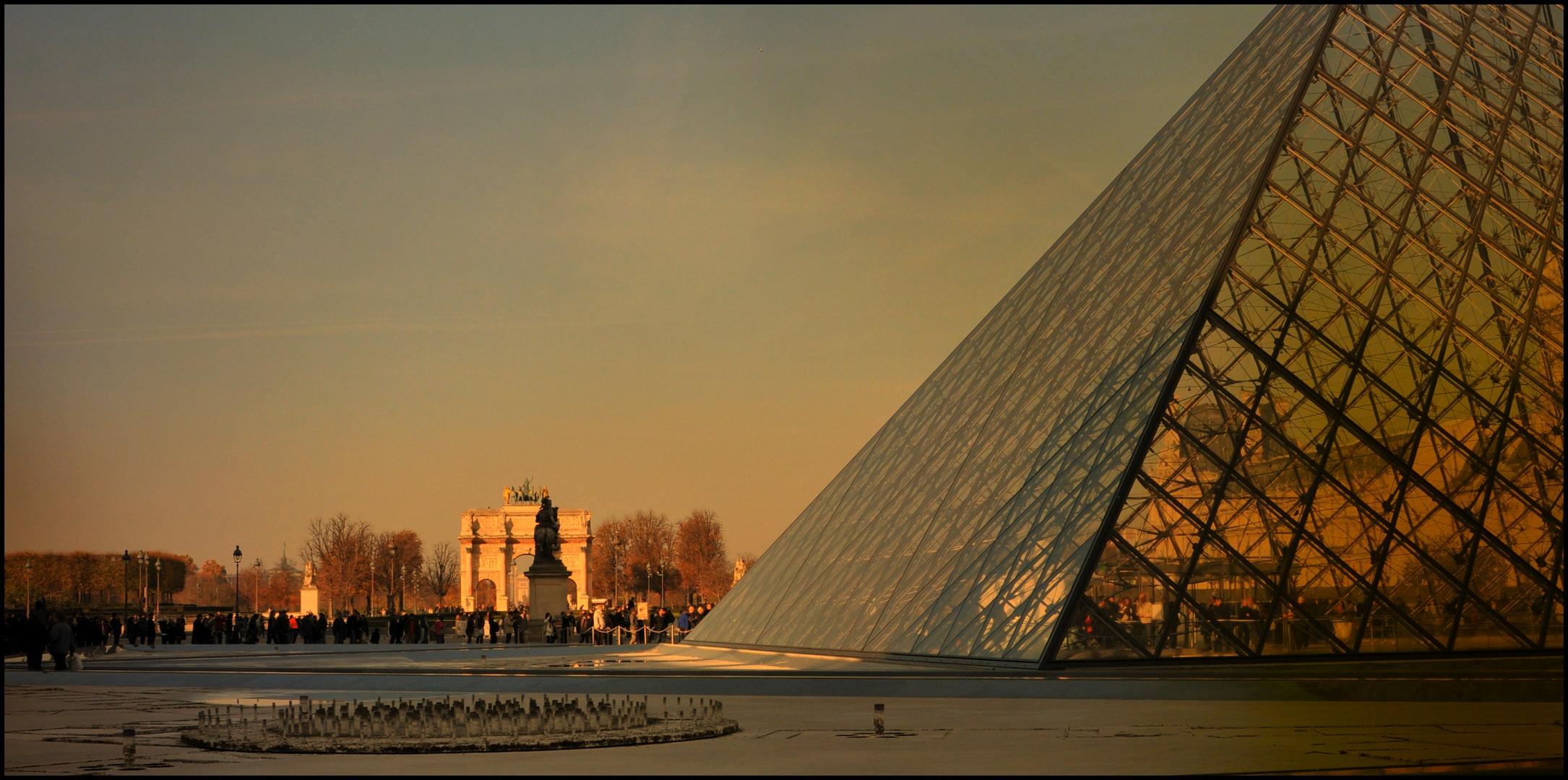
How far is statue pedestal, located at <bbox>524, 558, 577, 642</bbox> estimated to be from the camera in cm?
4478

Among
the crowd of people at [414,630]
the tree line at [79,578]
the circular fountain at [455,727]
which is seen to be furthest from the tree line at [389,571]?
the circular fountain at [455,727]

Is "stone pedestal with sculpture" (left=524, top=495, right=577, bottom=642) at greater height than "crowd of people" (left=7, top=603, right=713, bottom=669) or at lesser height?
greater

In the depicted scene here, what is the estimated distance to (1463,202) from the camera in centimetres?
2014

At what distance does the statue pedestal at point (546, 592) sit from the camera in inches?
1763

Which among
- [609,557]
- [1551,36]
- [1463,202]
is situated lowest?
[609,557]

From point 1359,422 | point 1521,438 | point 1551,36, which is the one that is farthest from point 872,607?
point 1551,36

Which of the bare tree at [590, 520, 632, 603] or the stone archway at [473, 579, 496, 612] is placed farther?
the bare tree at [590, 520, 632, 603]

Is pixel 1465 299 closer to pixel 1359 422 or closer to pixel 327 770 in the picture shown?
pixel 1359 422

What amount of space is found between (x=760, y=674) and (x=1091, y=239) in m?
12.9

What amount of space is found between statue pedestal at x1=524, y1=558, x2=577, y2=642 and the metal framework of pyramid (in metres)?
21.9

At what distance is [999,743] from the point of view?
1110 cm

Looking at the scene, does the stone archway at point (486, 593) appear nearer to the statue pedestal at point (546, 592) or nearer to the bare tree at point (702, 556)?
the bare tree at point (702, 556)

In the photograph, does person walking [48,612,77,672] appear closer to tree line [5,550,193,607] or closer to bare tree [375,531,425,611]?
tree line [5,550,193,607]

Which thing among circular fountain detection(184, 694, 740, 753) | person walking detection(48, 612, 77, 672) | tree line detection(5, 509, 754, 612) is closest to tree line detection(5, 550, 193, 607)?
tree line detection(5, 509, 754, 612)
